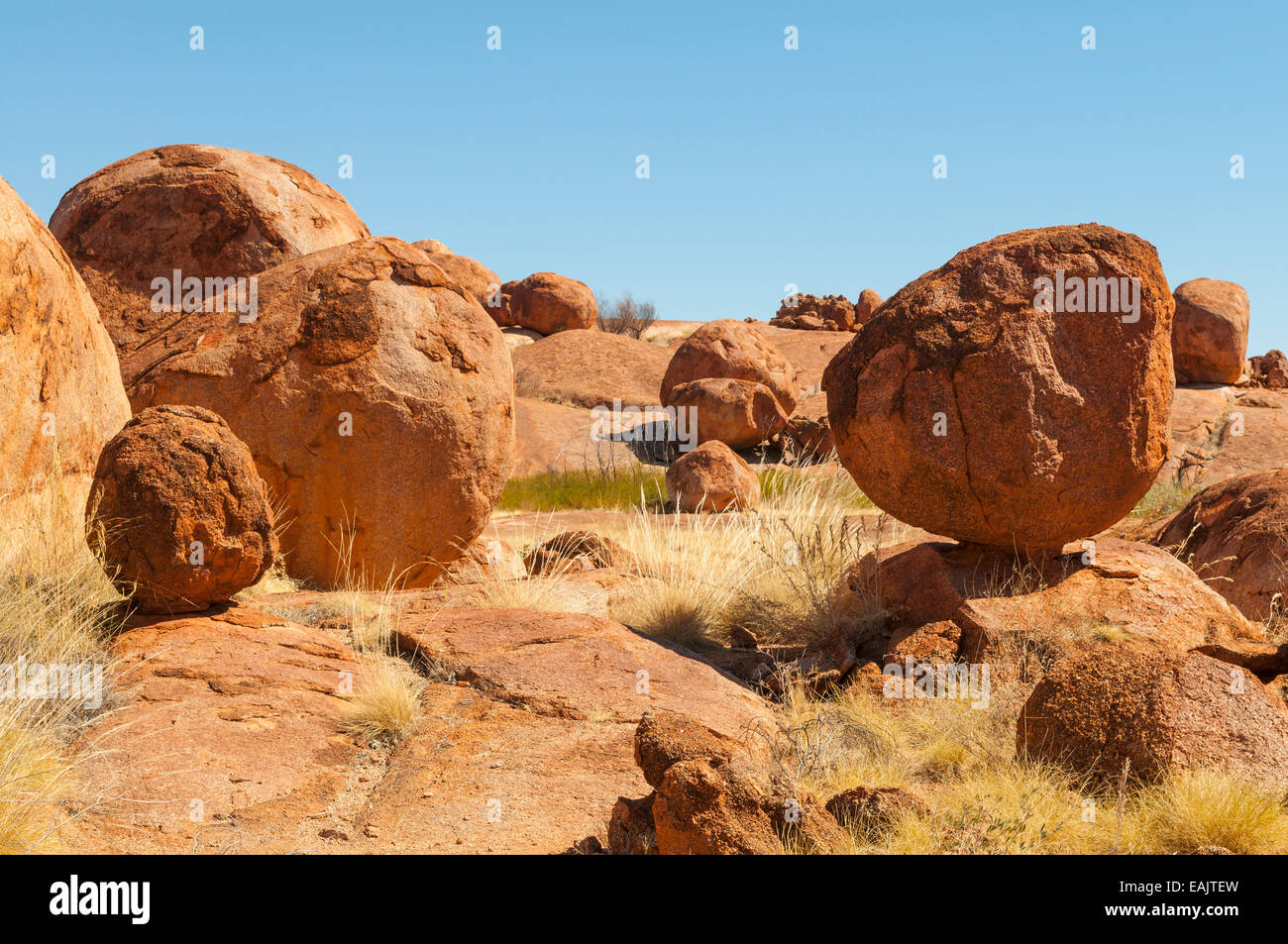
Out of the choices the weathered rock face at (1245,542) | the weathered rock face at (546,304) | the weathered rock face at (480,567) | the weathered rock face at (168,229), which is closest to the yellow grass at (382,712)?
the weathered rock face at (480,567)

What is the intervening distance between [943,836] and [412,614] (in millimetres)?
2876

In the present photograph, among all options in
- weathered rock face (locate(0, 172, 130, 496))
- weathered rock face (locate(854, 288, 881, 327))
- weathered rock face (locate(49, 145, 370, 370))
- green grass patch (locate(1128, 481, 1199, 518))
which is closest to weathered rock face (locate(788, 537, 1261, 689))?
weathered rock face (locate(0, 172, 130, 496))

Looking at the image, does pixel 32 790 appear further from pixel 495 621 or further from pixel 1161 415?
pixel 1161 415

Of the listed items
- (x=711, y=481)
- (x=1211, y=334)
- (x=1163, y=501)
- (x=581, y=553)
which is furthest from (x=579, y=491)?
(x=1211, y=334)

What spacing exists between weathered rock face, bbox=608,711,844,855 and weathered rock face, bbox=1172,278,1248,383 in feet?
54.3

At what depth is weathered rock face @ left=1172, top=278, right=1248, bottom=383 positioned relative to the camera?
17.2 meters

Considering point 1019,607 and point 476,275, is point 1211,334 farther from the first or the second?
point 476,275

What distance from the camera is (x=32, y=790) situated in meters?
2.84

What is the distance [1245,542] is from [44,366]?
6.60 metres

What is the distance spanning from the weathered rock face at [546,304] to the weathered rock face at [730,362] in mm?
9891

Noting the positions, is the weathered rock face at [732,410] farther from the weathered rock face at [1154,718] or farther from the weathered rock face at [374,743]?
the weathered rock face at [1154,718]

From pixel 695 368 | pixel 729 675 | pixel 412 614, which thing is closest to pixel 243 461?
pixel 412 614

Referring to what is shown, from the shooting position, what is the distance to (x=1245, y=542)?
259 inches

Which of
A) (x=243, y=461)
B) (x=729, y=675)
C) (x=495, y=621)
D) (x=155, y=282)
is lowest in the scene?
(x=729, y=675)
